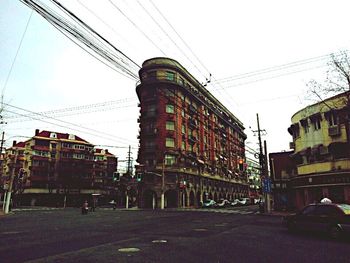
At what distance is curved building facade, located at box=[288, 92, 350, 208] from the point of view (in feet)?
87.5

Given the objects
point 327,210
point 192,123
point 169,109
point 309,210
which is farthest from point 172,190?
point 327,210

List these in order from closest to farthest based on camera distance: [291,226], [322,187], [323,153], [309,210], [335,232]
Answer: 1. [335,232]
2. [309,210]
3. [291,226]
4. [322,187]
5. [323,153]

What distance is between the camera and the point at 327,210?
1231 cm

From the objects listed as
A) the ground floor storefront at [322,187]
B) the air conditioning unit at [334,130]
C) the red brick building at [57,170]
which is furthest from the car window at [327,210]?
the red brick building at [57,170]

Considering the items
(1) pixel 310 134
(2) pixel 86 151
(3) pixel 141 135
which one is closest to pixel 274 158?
(1) pixel 310 134

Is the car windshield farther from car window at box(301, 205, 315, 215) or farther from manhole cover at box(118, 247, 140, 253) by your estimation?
manhole cover at box(118, 247, 140, 253)

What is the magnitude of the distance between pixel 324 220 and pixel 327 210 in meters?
0.44

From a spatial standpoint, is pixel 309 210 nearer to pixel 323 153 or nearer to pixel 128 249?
pixel 128 249

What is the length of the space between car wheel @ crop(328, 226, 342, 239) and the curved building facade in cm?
1580

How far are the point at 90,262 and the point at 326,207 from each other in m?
9.90

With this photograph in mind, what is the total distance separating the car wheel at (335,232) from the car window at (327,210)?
0.56 meters

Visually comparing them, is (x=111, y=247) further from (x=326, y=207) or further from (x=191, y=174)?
(x=191, y=174)

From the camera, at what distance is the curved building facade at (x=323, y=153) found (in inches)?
1050

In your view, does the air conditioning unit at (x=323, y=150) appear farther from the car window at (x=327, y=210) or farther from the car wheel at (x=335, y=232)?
the car wheel at (x=335, y=232)
